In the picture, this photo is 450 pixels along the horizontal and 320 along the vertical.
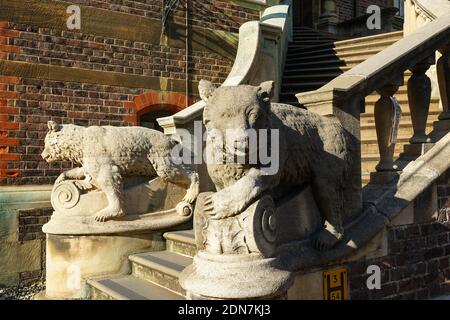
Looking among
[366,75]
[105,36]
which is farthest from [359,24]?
[366,75]

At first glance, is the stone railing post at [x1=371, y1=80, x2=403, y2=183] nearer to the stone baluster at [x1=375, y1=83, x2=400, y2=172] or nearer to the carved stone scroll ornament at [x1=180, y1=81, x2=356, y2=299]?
the stone baluster at [x1=375, y1=83, x2=400, y2=172]

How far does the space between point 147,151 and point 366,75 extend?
2.17 meters

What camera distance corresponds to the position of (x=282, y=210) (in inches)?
114

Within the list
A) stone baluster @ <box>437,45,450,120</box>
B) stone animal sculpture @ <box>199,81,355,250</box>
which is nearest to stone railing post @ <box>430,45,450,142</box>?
stone baluster @ <box>437,45,450,120</box>

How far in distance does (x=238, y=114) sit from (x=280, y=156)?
0.40 metres

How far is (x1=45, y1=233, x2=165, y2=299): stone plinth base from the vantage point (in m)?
4.11

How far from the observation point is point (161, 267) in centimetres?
372

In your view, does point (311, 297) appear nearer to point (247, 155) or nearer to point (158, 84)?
point (247, 155)

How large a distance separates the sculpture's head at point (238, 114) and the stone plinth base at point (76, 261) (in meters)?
2.15

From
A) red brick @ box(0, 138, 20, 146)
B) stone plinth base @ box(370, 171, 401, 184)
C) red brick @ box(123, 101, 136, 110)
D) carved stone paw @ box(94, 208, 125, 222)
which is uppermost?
red brick @ box(123, 101, 136, 110)

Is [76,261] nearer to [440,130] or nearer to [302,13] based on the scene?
[440,130]

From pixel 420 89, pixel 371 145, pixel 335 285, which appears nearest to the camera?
pixel 335 285

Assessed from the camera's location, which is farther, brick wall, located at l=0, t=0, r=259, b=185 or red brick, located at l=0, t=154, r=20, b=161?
brick wall, located at l=0, t=0, r=259, b=185

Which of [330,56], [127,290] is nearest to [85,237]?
[127,290]
